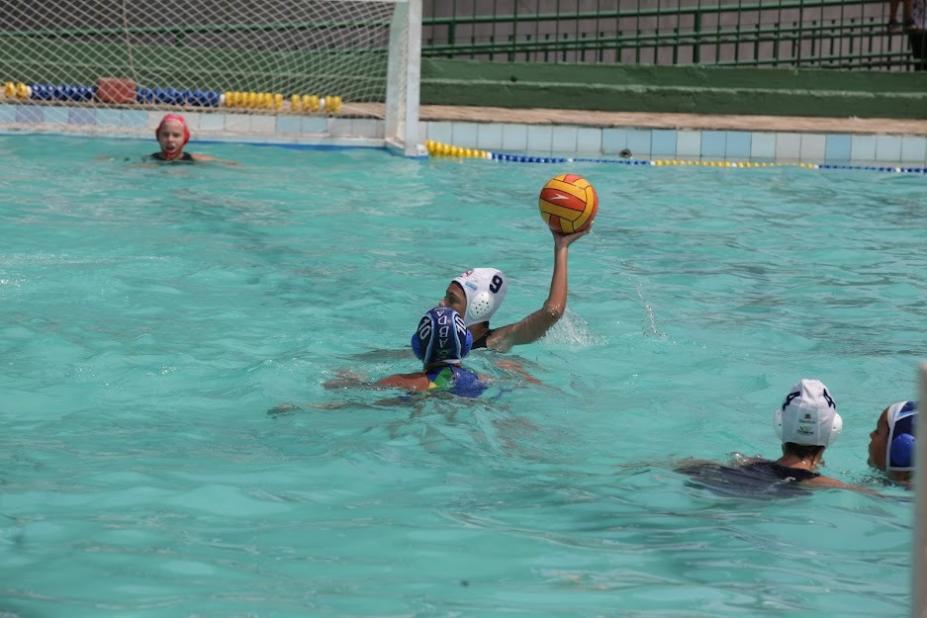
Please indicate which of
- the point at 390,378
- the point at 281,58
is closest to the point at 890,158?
the point at 281,58

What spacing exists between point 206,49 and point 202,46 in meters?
0.27

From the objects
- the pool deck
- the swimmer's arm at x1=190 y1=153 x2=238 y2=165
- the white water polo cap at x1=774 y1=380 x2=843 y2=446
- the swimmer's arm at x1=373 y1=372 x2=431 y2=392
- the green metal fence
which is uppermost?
the green metal fence

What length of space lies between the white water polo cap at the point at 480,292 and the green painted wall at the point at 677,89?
8.92m

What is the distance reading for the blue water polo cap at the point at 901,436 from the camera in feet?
14.9

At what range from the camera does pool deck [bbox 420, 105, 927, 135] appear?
43.9 ft

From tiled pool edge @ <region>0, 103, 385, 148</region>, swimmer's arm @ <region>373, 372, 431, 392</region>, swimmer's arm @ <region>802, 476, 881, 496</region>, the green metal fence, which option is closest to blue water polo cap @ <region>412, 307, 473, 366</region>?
swimmer's arm @ <region>373, 372, 431, 392</region>

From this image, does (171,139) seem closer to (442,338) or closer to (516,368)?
A: (516,368)

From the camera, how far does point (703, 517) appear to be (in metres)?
4.48

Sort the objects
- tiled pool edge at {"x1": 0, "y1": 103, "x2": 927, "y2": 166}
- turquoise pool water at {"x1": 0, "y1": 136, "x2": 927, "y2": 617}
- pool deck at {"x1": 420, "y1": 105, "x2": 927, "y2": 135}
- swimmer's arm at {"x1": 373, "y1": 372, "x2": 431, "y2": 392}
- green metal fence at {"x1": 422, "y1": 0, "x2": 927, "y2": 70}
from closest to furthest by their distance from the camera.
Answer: turquoise pool water at {"x1": 0, "y1": 136, "x2": 927, "y2": 617}, swimmer's arm at {"x1": 373, "y1": 372, "x2": 431, "y2": 392}, tiled pool edge at {"x1": 0, "y1": 103, "x2": 927, "y2": 166}, pool deck at {"x1": 420, "y1": 105, "x2": 927, "y2": 135}, green metal fence at {"x1": 422, "y1": 0, "x2": 927, "y2": 70}

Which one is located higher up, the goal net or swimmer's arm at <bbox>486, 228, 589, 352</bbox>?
the goal net

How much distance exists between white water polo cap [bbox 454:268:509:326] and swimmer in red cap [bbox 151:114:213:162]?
19.2 feet

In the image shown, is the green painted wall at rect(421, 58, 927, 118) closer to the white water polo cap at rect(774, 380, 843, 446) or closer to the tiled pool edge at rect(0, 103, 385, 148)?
the tiled pool edge at rect(0, 103, 385, 148)

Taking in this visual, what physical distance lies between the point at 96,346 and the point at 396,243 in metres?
3.01

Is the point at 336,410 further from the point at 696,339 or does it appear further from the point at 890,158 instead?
the point at 890,158
